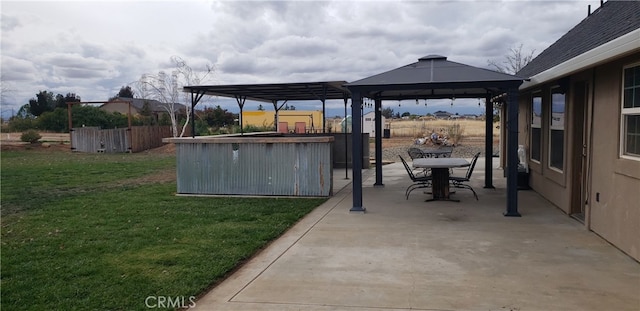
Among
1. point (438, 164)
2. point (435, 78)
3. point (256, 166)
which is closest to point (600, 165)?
point (435, 78)

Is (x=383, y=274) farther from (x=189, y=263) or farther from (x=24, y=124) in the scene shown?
(x=24, y=124)

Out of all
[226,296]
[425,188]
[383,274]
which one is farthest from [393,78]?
[226,296]

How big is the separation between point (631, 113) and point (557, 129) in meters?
3.21

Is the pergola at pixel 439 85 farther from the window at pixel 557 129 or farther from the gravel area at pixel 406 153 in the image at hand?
the gravel area at pixel 406 153

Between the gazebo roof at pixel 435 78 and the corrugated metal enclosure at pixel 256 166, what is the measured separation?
200 centimetres

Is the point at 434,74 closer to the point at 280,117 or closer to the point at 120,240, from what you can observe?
the point at 120,240

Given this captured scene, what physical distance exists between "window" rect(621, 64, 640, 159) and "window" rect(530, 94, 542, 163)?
423 cm

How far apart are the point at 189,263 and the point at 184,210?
358 centimetres

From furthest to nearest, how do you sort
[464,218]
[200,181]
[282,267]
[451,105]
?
[451,105], [200,181], [464,218], [282,267]

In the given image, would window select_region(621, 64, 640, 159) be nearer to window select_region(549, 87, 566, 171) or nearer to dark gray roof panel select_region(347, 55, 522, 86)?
dark gray roof panel select_region(347, 55, 522, 86)

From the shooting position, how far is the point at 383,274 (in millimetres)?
4977

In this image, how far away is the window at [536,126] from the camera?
995 centimetres

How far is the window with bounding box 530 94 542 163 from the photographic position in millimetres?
9945

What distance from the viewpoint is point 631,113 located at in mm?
5438
